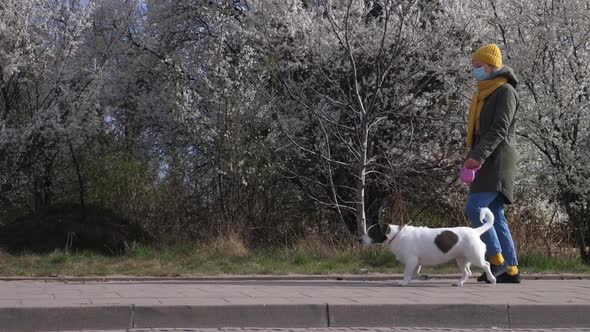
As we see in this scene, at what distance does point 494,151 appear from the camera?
8.31 m

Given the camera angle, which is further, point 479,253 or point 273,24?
point 273,24

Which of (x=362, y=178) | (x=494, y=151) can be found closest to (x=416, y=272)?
(x=494, y=151)

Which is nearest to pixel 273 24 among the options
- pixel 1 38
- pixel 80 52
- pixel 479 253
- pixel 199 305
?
pixel 80 52

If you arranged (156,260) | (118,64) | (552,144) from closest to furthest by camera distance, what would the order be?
(156,260)
(552,144)
(118,64)

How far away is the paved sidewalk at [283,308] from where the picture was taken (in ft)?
21.3

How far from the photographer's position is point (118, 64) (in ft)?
57.0

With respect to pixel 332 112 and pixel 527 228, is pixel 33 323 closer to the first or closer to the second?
pixel 527 228

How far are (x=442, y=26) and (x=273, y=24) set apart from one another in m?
3.35

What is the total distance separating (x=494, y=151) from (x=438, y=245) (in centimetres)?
118

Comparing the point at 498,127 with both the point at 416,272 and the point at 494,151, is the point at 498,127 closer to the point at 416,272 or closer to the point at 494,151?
the point at 494,151

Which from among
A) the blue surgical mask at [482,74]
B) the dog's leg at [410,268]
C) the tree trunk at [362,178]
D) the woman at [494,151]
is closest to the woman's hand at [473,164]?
the woman at [494,151]

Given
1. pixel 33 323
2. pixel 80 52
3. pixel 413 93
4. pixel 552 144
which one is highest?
pixel 80 52

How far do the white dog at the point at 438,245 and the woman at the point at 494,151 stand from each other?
0.19m

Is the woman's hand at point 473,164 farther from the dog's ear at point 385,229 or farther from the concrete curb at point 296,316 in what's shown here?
the concrete curb at point 296,316
